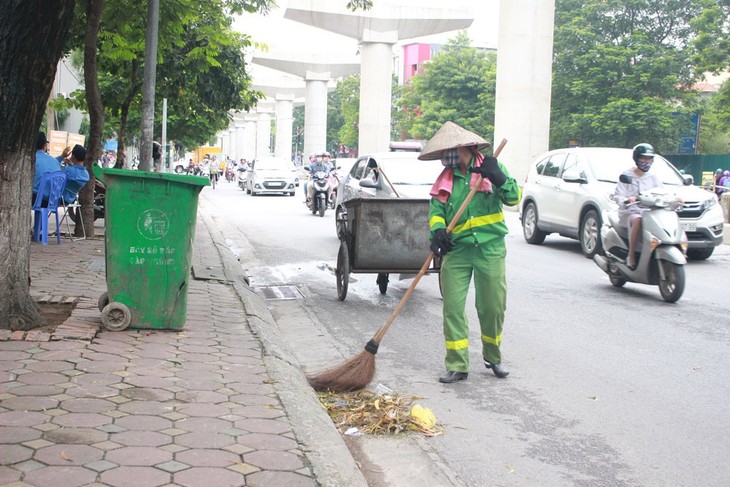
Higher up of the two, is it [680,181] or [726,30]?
[726,30]

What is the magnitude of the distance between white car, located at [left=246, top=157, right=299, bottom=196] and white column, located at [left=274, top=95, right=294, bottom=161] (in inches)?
2115

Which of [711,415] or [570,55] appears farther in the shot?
[570,55]

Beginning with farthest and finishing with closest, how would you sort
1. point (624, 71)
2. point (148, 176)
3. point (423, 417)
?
point (624, 71)
point (148, 176)
point (423, 417)

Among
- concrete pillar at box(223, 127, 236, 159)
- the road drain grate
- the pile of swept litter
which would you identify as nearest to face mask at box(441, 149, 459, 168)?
the pile of swept litter

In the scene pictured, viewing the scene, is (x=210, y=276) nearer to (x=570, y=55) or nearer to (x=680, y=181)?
(x=680, y=181)

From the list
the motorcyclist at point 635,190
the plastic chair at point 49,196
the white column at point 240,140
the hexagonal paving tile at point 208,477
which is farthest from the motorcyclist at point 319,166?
the white column at point 240,140

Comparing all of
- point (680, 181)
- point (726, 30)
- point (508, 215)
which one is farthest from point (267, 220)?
point (726, 30)

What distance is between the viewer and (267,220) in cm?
2202

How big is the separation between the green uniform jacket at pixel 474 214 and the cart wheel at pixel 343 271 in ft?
10.6

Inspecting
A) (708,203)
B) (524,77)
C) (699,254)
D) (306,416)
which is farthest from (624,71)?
(306,416)

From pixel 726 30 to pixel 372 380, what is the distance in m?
33.7

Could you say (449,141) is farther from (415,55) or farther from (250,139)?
(250,139)

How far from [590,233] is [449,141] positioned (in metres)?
8.36

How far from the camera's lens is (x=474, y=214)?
613cm
